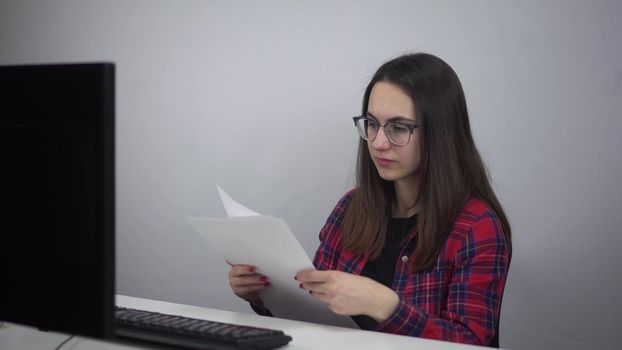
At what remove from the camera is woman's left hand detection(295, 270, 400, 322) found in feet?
3.83

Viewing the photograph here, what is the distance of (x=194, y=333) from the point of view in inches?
36.3

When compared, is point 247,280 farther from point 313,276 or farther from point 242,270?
point 313,276

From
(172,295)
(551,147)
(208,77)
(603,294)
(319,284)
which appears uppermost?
(208,77)

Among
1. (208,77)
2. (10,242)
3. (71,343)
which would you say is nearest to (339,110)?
(208,77)

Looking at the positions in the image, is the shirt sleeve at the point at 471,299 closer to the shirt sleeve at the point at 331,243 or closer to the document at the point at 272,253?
the document at the point at 272,253

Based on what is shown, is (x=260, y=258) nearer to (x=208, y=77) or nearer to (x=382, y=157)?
(x=382, y=157)

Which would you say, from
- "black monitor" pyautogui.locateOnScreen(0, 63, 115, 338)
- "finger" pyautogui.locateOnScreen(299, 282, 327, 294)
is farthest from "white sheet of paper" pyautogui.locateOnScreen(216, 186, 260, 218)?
"black monitor" pyautogui.locateOnScreen(0, 63, 115, 338)

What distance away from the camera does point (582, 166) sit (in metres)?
1.81

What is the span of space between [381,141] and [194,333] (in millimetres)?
777

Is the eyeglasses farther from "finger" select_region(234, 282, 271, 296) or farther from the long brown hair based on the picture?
"finger" select_region(234, 282, 271, 296)

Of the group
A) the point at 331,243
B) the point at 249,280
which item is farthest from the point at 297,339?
the point at 331,243

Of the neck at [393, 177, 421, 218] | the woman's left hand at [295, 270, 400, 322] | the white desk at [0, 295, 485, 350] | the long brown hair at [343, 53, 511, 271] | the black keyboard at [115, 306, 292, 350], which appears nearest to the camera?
the black keyboard at [115, 306, 292, 350]

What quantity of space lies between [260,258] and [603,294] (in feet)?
3.71

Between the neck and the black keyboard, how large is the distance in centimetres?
73
